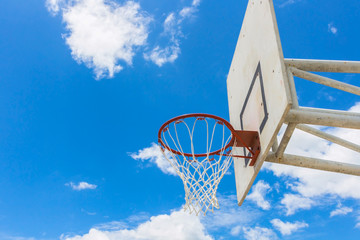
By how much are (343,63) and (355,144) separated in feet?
4.27

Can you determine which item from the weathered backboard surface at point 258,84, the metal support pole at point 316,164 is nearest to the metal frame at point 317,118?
the metal support pole at point 316,164

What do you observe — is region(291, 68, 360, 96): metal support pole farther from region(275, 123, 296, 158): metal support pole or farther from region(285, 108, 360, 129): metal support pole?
region(275, 123, 296, 158): metal support pole

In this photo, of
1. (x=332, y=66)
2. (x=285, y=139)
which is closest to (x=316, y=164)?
(x=285, y=139)

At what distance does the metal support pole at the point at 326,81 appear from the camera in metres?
4.15

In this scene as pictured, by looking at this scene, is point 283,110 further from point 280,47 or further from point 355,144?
point 355,144

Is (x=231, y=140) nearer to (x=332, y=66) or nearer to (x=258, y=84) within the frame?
(x=258, y=84)

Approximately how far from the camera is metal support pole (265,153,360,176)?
4617mm

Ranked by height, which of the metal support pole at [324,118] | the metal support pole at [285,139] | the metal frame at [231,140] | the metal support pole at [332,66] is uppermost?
the metal support pole at [332,66]

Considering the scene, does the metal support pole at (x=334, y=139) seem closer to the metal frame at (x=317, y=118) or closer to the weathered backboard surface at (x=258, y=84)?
the metal frame at (x=317, y=118)

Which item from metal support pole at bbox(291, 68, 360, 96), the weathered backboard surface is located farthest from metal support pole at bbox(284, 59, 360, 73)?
the weathered backboard surface

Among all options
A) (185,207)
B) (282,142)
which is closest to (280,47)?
(282,142)

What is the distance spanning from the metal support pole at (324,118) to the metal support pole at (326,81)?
42cm

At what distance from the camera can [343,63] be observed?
434cm

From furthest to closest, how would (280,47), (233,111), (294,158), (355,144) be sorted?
(233,111) → (355,144) → (294,158) → (280,47)
